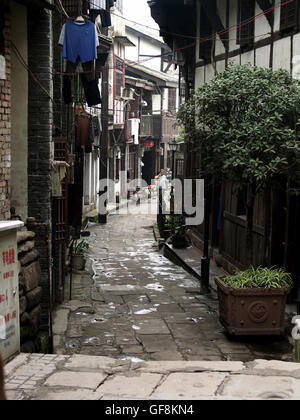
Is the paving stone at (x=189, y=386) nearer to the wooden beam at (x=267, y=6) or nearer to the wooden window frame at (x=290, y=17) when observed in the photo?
the wooden window frame at (x=290, y=17)

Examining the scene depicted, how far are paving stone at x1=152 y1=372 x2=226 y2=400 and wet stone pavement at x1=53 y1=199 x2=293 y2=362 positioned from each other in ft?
8.60

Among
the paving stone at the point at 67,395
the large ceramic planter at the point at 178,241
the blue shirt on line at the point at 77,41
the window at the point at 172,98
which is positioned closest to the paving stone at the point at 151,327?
the paving stone at the point at 67,395

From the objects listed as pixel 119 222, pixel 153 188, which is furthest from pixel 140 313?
pixel 153 188

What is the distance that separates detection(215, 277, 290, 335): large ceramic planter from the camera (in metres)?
9.16

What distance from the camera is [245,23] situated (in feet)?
44.1

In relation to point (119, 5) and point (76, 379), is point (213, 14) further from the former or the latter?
point (119, 5)

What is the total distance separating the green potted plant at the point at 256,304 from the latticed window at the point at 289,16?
15.2 feet

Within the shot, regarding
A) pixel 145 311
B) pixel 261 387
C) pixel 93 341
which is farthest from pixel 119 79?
pixel 261 387

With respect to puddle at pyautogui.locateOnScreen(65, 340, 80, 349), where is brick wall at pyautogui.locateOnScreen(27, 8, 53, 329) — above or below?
above

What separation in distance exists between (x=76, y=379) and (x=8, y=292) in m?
1.22

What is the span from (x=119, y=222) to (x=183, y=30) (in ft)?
33.3

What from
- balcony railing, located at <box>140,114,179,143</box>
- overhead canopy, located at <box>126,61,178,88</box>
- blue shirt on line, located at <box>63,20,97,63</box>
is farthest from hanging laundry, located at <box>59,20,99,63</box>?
balcony railing, located at <box>140,114,179,143</box>

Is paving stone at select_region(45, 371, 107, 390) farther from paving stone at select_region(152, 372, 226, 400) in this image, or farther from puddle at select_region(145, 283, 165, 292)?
puddle at select_region(145, 283, 165, 292)

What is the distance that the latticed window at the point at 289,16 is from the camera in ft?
35.1
